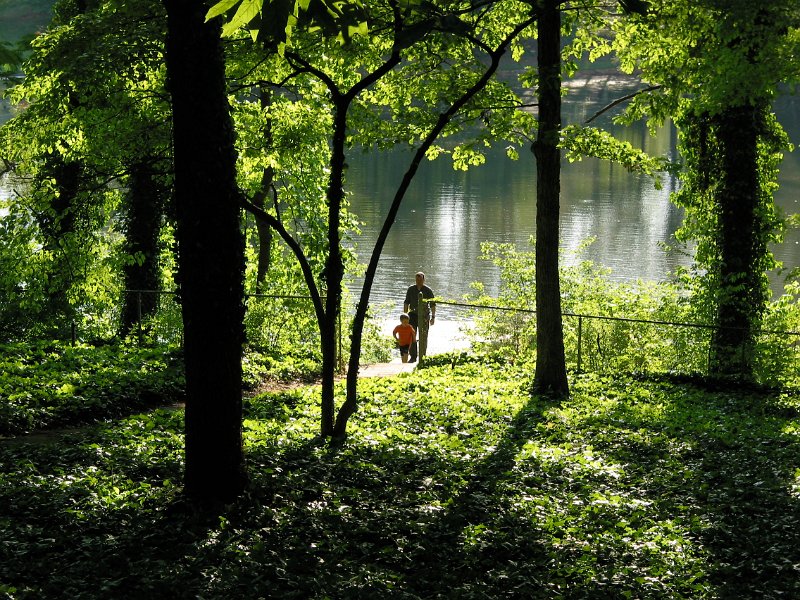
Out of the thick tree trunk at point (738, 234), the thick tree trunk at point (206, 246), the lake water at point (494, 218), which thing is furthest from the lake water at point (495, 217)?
the thick tree trunk at point (206, 246)

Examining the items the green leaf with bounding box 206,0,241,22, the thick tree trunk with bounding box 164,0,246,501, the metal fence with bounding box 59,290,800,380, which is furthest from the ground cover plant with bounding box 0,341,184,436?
the green leaf with bounding box 206,0,241,22

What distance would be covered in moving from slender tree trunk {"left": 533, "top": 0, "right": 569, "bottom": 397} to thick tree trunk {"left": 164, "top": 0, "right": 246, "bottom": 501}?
6180mm

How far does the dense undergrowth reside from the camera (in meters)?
5.53

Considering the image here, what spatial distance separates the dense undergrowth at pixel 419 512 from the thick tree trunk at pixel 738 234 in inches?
145

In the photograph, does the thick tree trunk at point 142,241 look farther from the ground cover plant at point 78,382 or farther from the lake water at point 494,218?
the lake water at point 494,218

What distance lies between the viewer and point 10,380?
34.3 ft

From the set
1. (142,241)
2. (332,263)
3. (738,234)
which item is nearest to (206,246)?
(332,263)

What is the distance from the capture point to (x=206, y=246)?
6.31 meters

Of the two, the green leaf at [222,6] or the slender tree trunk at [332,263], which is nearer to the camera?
the green leaf at [222,6]

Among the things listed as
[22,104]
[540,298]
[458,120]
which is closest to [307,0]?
[458,120]

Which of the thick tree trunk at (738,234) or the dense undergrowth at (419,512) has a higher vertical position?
the thick tree trunk at (738,234)

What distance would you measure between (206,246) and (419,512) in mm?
2688

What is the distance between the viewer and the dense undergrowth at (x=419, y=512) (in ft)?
18.1

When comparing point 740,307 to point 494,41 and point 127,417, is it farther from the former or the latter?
point 127,417
